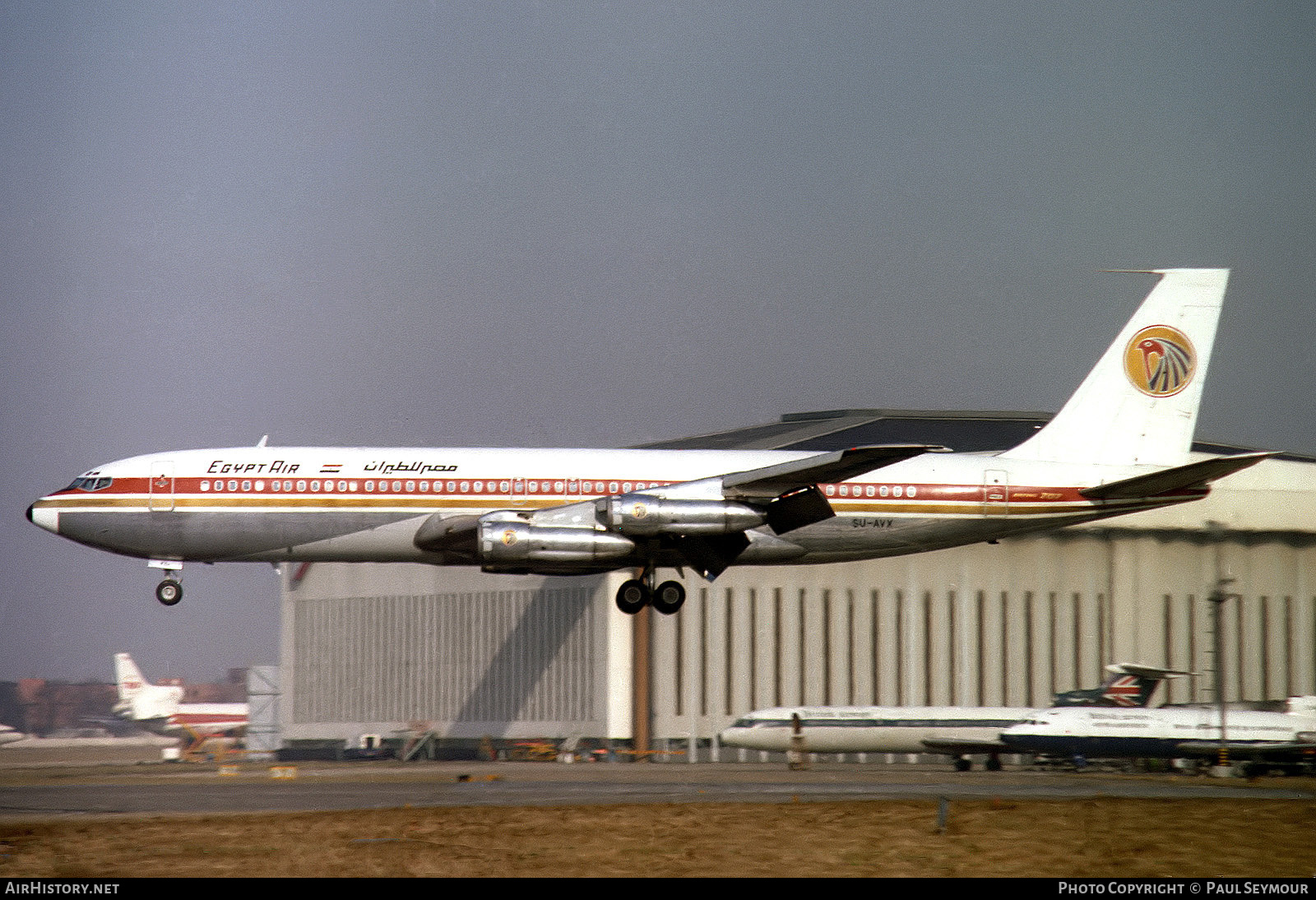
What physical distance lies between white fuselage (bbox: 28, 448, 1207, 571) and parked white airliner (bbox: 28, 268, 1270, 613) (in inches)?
1.9

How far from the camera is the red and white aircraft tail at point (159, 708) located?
289ft

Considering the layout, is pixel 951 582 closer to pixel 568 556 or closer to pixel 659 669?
pixel 659 669

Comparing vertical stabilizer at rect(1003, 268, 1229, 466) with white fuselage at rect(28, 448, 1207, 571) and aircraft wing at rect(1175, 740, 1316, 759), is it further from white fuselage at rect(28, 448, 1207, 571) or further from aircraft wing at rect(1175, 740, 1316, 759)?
aircraft wing at rect(1175, 740, 1316, 759)

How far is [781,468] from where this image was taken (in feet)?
127

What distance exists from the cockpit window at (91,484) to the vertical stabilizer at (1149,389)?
2826 cm

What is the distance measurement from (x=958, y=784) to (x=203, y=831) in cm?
2450

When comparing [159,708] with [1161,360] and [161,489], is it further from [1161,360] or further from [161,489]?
[1161,360]

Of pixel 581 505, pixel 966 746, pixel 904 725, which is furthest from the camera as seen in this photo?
pixel 904 725

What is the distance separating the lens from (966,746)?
62.5 metres

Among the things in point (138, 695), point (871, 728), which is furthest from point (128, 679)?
point (871, 728)

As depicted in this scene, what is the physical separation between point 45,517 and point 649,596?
17716 millimetres

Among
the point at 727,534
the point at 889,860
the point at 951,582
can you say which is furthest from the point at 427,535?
the point at 951,582

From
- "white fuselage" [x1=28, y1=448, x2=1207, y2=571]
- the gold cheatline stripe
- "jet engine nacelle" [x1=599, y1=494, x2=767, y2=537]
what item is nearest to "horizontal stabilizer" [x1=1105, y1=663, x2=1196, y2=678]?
"white fuselage" [x1=28, y1=448, x2=1207, y2=571]

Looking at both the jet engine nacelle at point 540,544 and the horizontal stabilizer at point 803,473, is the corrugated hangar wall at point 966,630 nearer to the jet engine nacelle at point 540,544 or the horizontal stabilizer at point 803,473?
the horizontal stabilizer at point 803,473
